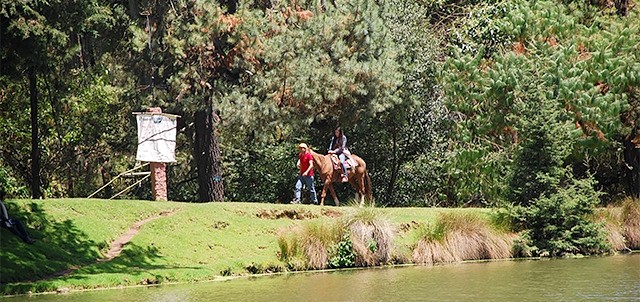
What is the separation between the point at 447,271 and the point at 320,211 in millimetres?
4390

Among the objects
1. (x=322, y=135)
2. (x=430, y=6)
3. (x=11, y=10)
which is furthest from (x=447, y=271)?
(x=430, y=6)

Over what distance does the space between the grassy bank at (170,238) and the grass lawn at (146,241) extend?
2 cm

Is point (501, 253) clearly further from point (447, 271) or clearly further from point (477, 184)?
point (477, 184)

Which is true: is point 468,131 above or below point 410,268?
above

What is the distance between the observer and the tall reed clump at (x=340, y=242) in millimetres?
23594

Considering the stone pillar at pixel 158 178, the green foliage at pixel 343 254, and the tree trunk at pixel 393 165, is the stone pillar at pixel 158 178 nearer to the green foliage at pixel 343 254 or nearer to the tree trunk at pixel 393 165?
the green foliage at pixel 343 254

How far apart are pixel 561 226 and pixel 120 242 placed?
1102cm

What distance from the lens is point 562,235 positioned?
88.2 ft

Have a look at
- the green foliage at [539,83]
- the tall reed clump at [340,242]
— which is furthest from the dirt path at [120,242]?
the green foliage at [539,83]

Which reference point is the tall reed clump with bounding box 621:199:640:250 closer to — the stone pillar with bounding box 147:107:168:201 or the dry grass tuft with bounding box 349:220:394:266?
the dry grass tuft with bounding box 349:220:394:266

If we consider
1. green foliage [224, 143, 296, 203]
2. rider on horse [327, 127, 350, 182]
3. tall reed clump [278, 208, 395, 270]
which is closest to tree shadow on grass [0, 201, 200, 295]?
tall reed clump [278, 208, 395, 270]

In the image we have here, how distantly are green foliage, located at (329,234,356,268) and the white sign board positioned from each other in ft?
15.2

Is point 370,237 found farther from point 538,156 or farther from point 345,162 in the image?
point 345,162

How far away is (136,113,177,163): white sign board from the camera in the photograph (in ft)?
83.3
